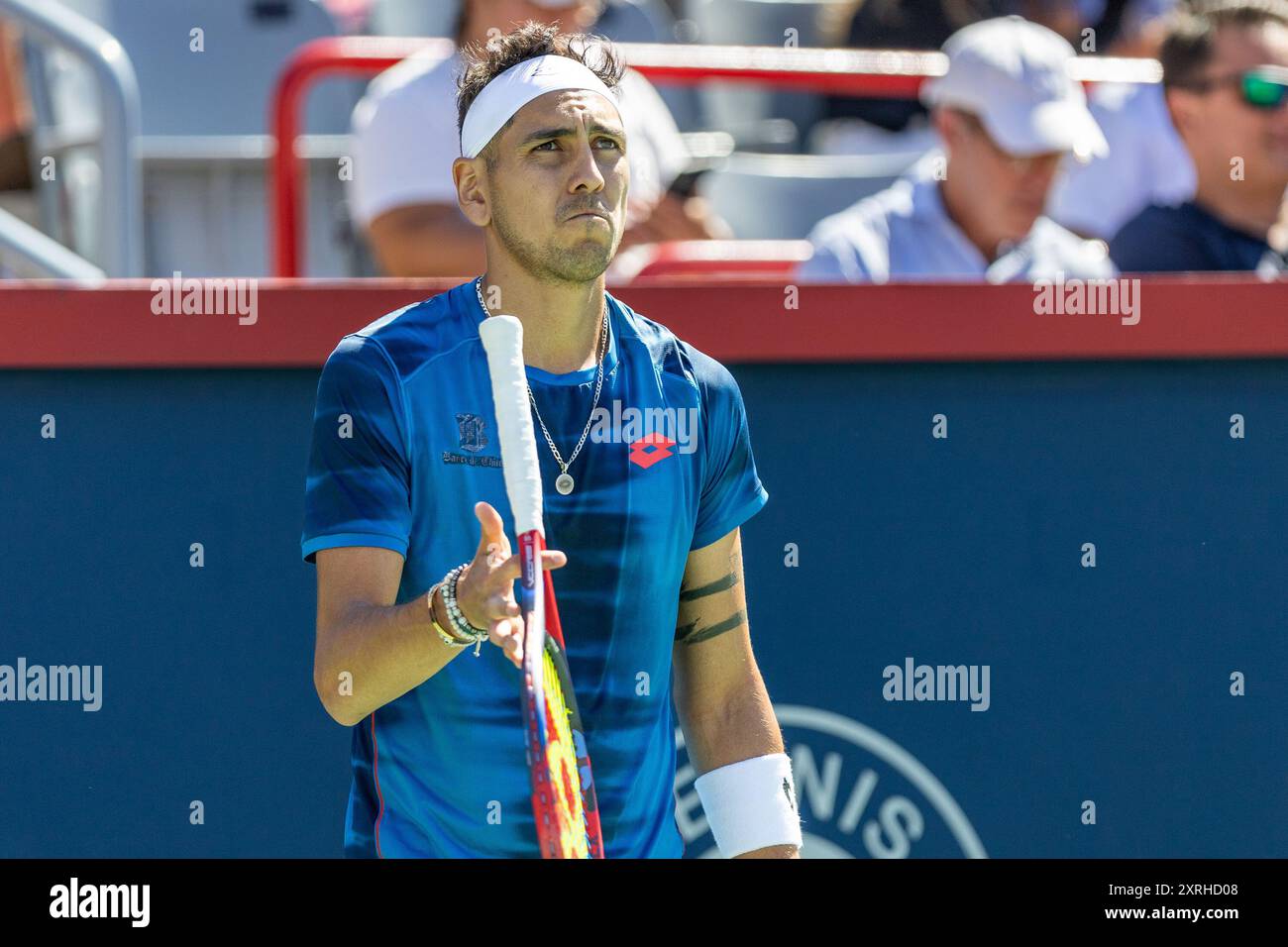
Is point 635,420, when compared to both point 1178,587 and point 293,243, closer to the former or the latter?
point 1178,587

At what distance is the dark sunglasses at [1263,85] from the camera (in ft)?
15.5

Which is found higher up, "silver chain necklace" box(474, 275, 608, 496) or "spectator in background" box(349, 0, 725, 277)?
"spectator in background" box(349, 0, 725, 277)

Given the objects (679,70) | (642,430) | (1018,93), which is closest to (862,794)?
(642,430)

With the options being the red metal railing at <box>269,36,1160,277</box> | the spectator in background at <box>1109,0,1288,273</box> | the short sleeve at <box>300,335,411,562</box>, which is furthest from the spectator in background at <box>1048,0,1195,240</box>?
the short sleeve at <box>300,335,411,562</box>

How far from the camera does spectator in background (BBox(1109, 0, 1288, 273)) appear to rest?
457 cm

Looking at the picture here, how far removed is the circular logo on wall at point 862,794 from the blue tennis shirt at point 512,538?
3.24 ft

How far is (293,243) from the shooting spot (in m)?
4.85

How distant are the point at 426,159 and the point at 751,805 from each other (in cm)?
246

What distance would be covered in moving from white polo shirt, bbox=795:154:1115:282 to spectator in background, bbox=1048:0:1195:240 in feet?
4.55

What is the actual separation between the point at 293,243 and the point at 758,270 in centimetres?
123

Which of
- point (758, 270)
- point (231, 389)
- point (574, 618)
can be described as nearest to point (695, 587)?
point (574, 618)

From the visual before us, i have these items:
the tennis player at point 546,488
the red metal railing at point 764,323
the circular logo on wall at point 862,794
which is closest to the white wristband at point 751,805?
the tennis player at point 546,488

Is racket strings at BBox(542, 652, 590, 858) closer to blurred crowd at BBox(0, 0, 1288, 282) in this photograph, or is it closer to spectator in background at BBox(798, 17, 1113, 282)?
blurred crowd at BBox(0, 0, 1288, 282)

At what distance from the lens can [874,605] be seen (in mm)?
3744
